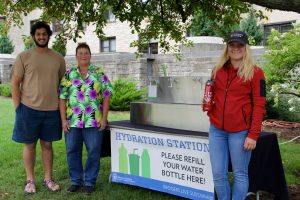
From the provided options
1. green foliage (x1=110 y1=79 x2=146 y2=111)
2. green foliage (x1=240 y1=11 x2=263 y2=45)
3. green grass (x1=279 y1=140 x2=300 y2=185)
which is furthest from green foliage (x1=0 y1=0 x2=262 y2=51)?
green foliage (x1=240 y1=11 x2=263 y2=45)

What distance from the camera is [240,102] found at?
11.5ft

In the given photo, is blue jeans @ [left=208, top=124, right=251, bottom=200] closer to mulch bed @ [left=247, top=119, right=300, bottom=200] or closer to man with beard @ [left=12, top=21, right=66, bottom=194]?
man with beard @ [left=12, top=21, right=66, bottom=194]

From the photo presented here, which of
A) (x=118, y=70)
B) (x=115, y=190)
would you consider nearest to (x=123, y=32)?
(x=118, y=70)

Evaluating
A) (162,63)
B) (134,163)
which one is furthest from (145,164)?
(162,63)

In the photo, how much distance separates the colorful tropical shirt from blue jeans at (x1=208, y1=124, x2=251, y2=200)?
5.17 ft

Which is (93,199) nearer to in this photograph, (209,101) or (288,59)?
(209,101)

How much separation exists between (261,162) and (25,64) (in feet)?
9.15

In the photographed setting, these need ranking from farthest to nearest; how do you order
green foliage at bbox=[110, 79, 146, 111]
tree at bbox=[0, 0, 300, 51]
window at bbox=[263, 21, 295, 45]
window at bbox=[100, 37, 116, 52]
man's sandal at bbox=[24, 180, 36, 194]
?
window at bbox=[100, 37, 116, 52] < window at bbox=[263, 21, 295, 45] < green foliage at bbox=[110, 79, 146, 111] < tree at bbox=[0, 0, 300, 51] < man's sandal at bbox=[24, 180, 36, 194]

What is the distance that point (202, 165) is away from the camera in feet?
14.2

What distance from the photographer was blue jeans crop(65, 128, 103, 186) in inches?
189

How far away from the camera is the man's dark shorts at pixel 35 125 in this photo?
479 cm

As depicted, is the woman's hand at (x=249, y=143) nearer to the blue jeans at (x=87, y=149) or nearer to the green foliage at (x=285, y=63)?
the blue jeans at (x=87, y=149)

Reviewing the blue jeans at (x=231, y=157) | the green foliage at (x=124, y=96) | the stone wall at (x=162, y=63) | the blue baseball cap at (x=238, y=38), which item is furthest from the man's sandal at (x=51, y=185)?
the stone wall at (x=162, y=63)

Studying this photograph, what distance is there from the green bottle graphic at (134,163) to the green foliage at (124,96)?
885 cm
